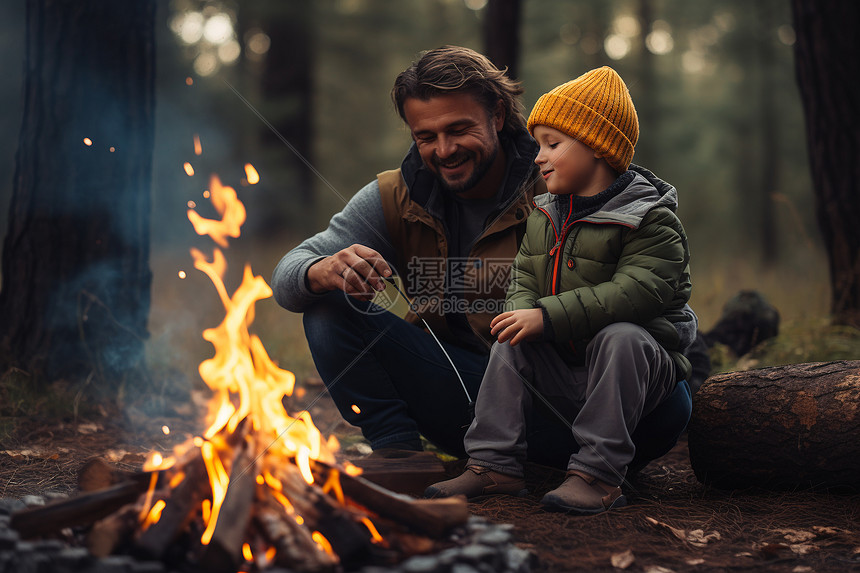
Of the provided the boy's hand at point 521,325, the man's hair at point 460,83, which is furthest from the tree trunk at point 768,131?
the boy's hand at point 521,325

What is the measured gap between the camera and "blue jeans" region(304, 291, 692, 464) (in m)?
3.16

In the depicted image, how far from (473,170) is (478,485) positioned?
143 cm

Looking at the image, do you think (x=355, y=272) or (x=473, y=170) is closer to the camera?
(x=355, y=272)

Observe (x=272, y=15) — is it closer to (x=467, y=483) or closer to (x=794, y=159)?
(x=467, y=483)

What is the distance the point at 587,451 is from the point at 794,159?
17.1 m

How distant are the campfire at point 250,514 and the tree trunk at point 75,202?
2.09 metres

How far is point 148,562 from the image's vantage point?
186 centimetres

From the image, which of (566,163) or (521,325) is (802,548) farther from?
(566,163)

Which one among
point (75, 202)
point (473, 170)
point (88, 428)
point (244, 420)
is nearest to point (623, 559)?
point (244, 420)

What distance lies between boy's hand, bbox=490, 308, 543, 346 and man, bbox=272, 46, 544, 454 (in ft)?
2.08

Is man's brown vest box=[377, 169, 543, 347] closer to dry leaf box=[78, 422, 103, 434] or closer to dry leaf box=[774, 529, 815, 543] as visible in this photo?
dry leaf box=[774, 529, 815, 543]

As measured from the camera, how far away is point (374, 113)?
62.4ft

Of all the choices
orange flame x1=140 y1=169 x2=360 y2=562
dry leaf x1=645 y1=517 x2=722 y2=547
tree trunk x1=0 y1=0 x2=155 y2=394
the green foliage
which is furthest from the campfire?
tree trunk x1=0 y1=0 x2=155 y2=394

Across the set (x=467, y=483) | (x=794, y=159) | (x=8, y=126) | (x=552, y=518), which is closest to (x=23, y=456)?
(x=467, y=483)
